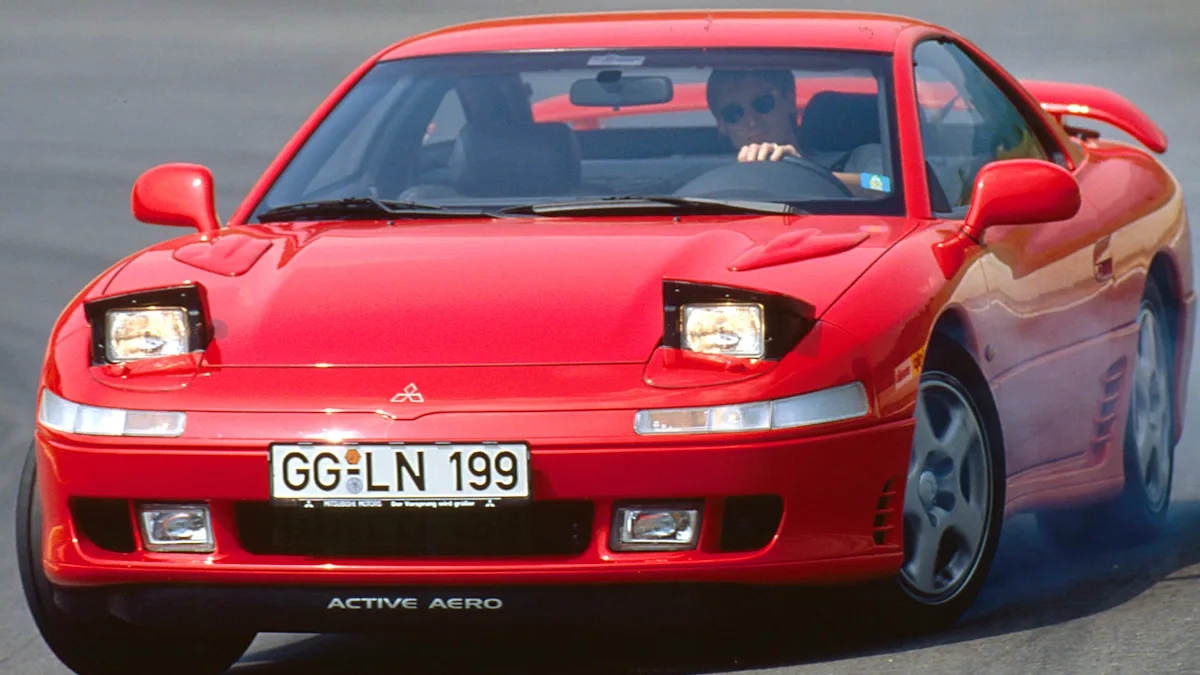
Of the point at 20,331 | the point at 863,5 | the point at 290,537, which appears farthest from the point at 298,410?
the point at 863,5

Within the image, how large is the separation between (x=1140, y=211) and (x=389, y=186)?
2095 millimetres

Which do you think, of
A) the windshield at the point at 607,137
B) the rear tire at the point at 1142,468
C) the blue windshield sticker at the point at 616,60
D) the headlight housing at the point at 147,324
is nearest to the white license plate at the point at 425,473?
the headlight housing at the point at 147,324

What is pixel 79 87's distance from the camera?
17.7m

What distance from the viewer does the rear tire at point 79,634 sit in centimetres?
470

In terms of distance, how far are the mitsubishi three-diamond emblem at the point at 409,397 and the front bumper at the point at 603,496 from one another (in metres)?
0.24

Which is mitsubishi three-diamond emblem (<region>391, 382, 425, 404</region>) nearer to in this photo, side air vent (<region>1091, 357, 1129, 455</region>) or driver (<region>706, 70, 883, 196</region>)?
driver (<region>706, 70, 883, 196</region>)

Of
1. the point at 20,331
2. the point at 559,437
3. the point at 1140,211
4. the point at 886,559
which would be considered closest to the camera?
the point at 559,437

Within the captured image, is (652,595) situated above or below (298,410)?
below

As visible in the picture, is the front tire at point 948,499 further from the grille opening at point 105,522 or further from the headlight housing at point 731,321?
the grille opening at point 105,522

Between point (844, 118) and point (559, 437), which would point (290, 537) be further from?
point (844, 118)

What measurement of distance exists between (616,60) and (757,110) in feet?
A: 1.35

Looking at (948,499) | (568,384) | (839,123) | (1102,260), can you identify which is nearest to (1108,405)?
(1102,260)

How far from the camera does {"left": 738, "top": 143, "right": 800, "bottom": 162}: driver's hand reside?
5.66 m

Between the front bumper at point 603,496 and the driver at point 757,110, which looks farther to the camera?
the driver at point 757,110
